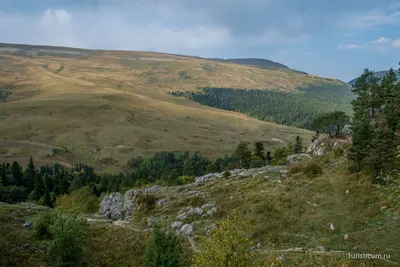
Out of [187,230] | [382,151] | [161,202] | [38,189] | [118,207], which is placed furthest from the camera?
[38,189]

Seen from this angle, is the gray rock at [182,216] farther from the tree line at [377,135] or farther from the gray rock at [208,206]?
the tree line at [377,135]

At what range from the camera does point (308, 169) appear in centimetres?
6341

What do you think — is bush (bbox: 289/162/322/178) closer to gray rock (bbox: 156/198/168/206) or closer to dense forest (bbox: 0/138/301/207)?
gray rock (bbox: 156/198/168/206)

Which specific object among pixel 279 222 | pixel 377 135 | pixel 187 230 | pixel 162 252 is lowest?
pixel 187 230

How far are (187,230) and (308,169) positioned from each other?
3096 cm

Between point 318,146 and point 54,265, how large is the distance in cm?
7337

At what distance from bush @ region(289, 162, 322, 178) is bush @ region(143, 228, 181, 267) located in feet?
138

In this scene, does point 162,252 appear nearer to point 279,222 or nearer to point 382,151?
point 279,222

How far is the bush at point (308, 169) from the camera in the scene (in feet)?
203

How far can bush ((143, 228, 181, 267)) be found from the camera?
26.6 m

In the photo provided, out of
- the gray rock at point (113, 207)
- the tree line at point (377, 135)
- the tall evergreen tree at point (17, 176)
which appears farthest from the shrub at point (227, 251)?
the tall evergreen tree at point (17, 176)

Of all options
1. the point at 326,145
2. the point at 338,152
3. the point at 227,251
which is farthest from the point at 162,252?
the point at 326,145

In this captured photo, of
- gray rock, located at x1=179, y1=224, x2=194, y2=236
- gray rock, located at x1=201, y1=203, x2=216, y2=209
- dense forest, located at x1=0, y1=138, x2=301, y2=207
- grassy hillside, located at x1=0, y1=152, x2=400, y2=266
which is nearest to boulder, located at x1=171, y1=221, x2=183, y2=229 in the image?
gray rock, located at x1=179, y1=224, x2=194, y2=236

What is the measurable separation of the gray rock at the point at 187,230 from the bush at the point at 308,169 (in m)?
28.8
